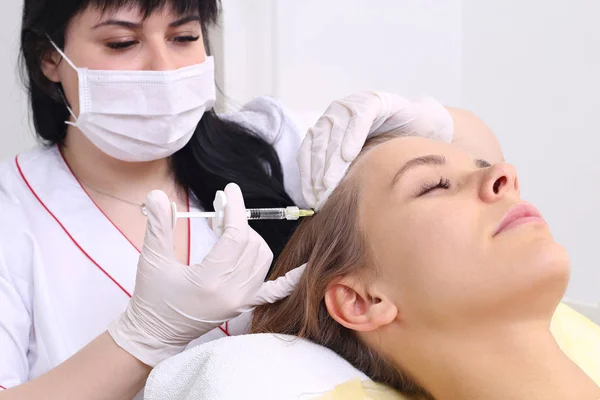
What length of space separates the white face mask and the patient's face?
19.1 inches

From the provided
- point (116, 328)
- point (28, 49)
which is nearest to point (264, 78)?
point (28, 49)

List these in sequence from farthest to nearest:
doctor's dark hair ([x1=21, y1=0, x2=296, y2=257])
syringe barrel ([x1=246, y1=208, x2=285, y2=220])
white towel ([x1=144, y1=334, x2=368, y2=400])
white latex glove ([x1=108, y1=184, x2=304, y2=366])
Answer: doctor's dark hair ([x1=21, y1=0, x2=296, y2=257]) → syringe barrel ([x1=246, y1=208, x2=285, y2=220]) → white latex glove ([x1=108, y1=184, x2=304, y2=366]) → white towel ([x1=144, y1=334, x2=368, y2=400])

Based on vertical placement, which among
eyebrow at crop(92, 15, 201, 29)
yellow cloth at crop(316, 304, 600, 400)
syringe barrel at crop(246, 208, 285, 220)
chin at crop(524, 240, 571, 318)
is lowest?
yellow cloth at crop(316, 304, 600, 400)

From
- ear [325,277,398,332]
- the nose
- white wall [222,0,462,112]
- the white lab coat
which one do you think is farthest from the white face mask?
white wall [222,0,462,112]

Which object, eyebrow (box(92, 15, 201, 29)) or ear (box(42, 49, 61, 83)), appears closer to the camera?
eyebrow (box(92, 15, 201, 29))

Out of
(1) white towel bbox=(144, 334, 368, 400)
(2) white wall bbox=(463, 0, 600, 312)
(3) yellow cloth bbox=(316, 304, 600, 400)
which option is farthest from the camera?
(2) white wall bbox=(463, 0, 600, 312)

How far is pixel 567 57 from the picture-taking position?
7.41 feet

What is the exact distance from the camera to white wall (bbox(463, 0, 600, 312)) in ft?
7.30

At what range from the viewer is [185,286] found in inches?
48.2

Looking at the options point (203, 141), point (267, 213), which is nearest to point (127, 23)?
point (203, 141)

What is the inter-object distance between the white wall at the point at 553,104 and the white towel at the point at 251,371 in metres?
1.35

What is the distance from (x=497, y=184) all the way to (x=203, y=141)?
2.67 ft

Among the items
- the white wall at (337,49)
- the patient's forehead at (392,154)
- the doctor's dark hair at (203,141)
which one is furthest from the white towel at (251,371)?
the white wall at (337,49)

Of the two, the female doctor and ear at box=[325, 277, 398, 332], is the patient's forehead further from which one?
ear at box=[325, 277, 398, 332]
